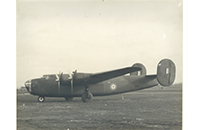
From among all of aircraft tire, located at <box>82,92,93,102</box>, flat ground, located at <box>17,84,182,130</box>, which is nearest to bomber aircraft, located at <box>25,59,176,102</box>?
aircraft tire, located at <box>82,92,93,102</box>

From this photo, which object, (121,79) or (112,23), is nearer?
(112,23)

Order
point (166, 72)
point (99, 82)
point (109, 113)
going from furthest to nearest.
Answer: point (99, 82)
point (166, 72)
point (109, 113)

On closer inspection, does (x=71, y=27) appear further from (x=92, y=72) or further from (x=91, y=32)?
(x=92, y=72)

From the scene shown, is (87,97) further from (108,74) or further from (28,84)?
(28,84)

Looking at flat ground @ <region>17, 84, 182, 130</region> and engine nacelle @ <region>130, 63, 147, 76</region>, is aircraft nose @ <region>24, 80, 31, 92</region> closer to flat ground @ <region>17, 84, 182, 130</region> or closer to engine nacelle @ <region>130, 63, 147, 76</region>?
flat ground @ <region>17, 84, 182, 130</region>

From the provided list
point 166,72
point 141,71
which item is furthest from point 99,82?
point 166,72

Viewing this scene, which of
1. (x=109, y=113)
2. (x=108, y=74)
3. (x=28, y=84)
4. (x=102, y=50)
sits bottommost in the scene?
(x=109, y=113)

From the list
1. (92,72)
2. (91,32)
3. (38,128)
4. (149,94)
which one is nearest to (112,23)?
(91,32)
